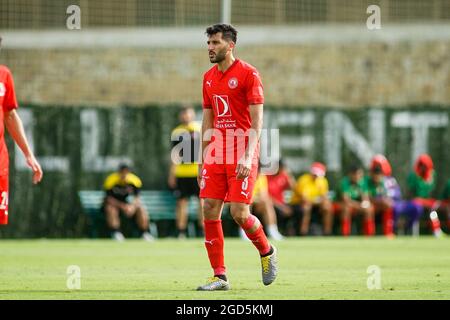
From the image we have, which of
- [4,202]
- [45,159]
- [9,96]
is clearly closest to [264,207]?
[45,159]

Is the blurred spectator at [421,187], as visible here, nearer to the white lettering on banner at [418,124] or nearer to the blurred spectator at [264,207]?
the white lettering on banner at [418,124]

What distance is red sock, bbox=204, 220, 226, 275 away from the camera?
10820mm

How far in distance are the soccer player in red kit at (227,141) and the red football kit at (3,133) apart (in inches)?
72.2

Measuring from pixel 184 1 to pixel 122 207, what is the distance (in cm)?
654

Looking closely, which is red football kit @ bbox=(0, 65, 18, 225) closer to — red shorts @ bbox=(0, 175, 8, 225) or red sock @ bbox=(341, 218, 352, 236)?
red shorts @ bbox=(0, 175, 8, 225)

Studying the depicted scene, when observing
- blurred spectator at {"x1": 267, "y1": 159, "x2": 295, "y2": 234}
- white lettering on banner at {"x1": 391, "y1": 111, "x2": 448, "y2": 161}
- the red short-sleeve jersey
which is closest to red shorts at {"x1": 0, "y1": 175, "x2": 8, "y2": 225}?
the red short-sleeve jersey

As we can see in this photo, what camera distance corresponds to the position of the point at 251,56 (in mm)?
28312

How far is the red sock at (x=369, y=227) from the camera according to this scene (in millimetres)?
24672

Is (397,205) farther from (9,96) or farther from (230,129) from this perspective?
(9,96)

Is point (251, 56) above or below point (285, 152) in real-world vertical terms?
above

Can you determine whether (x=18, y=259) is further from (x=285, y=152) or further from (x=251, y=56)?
(x=251, y=56)

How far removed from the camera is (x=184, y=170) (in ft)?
75.0
